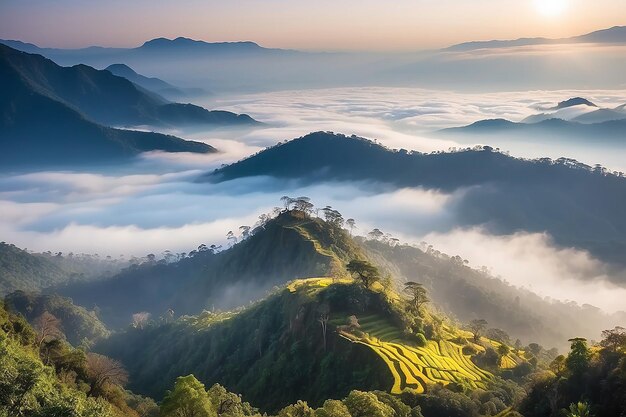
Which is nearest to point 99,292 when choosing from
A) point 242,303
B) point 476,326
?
point 242,303

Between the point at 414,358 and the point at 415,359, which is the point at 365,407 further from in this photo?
the point at 414,358

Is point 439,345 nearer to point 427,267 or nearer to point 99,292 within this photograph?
point 427,267

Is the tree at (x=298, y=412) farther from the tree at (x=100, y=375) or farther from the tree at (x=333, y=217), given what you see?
the tree at (x=333, y=217)

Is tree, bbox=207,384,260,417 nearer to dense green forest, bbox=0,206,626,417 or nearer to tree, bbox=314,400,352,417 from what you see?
dense green forest, bbox=0,206,626,417

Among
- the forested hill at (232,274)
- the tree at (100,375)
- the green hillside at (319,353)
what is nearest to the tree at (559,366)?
the green hillside at (319,353)

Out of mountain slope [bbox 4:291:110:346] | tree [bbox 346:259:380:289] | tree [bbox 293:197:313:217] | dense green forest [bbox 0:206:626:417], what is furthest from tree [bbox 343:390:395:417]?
mountain slope [bbox 4:291:110:346]

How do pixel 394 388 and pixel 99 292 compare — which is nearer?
pixel 394 388
